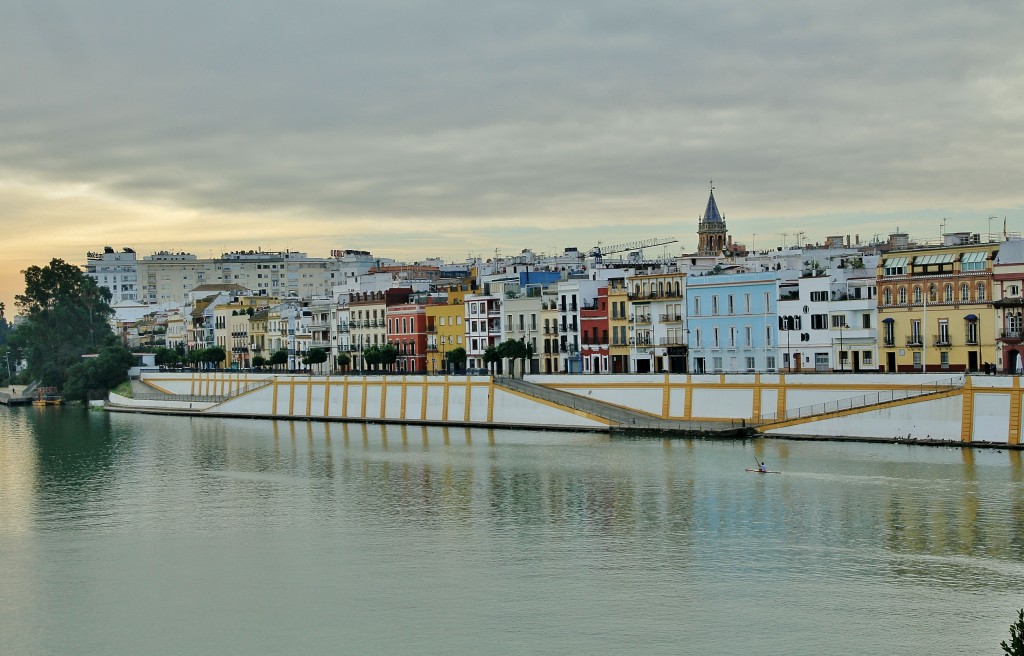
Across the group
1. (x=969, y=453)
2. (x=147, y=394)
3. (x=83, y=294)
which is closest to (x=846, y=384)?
(x=969, y=453)

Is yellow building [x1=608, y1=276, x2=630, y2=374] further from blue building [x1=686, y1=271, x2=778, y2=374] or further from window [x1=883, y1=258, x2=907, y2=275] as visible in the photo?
window [x1=883, y1=258, x2=907, y2=275]

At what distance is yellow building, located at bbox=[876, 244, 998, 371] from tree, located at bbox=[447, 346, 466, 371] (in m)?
32.9

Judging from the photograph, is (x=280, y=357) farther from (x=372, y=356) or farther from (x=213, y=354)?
(x=372, y=356)

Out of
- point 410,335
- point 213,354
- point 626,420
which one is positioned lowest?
point 626,420

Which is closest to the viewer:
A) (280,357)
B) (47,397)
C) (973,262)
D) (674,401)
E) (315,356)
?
(973,262)

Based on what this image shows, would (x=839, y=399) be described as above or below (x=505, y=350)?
below

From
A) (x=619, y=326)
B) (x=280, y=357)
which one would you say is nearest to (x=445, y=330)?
(x=619, y=326)

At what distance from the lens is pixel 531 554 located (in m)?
38.0

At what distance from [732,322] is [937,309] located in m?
12.5

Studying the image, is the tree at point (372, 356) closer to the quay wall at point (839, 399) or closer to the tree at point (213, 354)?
the quay wall at point (839, 399)

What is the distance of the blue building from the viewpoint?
72.3 meters

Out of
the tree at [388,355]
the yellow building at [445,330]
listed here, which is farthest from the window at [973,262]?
the tree at [388,355]

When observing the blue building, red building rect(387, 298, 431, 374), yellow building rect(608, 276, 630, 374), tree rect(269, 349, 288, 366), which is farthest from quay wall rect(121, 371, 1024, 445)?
red building rect(387, 298, 431, 374)

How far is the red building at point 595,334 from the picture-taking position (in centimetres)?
8219
